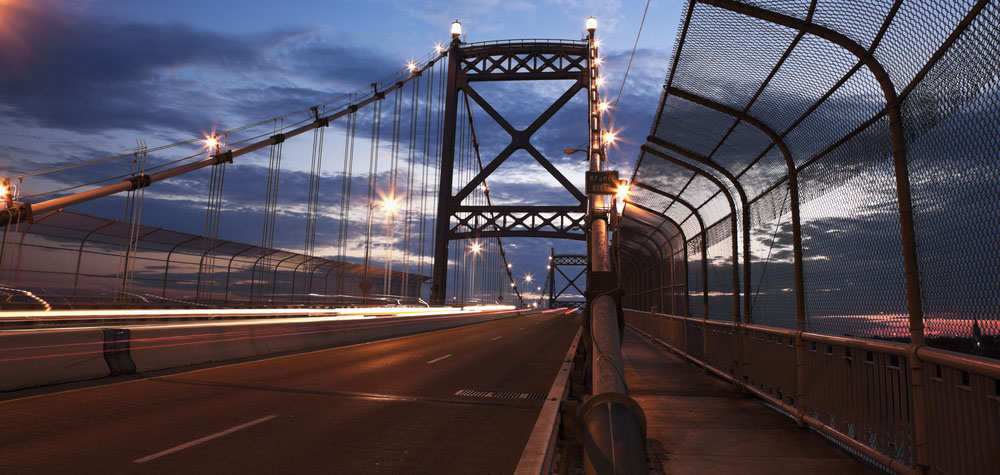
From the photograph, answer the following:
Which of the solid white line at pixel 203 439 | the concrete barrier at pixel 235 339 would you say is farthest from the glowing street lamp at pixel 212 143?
the solid white line at pixel 203 439

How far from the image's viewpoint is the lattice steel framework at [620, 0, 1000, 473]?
4.00 metres

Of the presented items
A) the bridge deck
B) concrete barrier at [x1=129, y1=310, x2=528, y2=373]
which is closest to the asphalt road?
concrete barrier at [x1=129, y1=310, x2=528, y2=373]

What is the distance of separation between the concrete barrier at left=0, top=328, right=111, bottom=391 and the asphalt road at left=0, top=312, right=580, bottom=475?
2.93ft

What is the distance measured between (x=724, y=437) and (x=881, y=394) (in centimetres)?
195

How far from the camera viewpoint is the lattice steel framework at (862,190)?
4.00m

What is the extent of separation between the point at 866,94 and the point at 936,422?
3.16 m

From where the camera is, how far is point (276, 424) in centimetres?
687

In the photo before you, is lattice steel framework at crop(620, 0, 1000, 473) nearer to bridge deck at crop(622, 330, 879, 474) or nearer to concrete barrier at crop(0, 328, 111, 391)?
bridge deck at crop(622, 330, 879, 474)

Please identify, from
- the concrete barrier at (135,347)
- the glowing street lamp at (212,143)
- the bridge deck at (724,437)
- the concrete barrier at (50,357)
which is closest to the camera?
the bridge deck at (724,437)

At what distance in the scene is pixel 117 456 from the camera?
531cm

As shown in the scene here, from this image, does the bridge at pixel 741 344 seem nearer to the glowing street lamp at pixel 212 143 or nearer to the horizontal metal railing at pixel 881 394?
the horizontal metal railing at pixel 881 394

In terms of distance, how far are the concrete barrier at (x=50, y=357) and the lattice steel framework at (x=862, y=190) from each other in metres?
10.7

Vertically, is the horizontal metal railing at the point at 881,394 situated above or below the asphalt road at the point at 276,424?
above

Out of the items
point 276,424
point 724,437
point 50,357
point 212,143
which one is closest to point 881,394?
point 724,437
